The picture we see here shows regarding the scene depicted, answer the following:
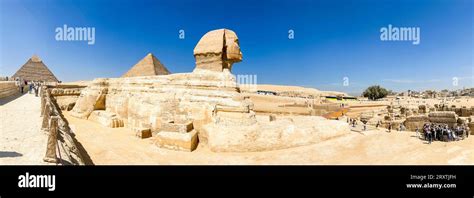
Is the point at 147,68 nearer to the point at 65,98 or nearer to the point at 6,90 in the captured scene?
the point at 65,98

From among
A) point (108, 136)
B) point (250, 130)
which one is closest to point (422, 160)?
point (250, 130)

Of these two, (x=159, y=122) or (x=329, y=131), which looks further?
(x=159, y=122)

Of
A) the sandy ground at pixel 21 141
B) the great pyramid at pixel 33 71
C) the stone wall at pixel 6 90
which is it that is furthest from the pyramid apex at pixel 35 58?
the sandy ground at pixel 21 141

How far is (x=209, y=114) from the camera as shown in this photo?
10734 mm

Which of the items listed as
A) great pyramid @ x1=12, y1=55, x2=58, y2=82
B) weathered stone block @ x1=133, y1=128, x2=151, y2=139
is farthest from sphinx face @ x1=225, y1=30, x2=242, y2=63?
great pyramid @ x1=12, y1=55, x2=58, y2=82

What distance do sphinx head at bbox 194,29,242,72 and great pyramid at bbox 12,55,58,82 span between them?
38.8 meters

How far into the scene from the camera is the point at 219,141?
9680 mm

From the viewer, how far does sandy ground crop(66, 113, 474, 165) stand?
8.15m

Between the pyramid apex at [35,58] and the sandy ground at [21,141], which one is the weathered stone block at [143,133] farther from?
the pyramid apex at [35,58]

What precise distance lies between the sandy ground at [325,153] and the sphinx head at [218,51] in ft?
13.5

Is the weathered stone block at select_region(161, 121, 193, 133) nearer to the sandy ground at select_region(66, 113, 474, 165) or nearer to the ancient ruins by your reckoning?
the ancient ruins
